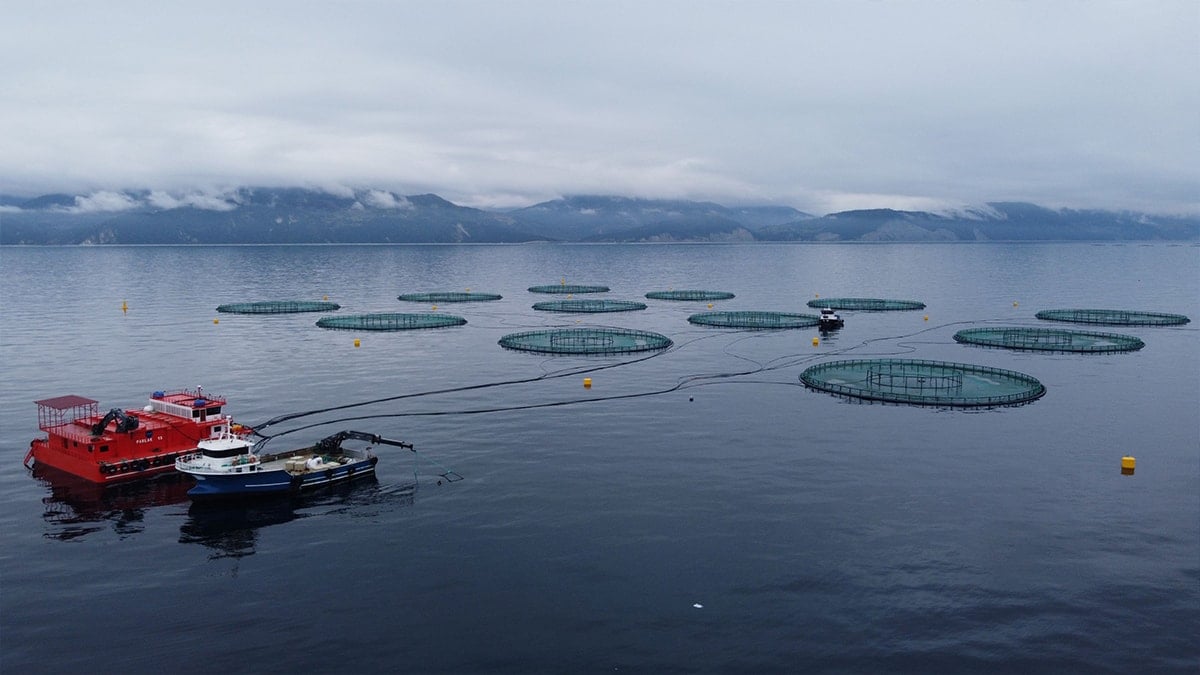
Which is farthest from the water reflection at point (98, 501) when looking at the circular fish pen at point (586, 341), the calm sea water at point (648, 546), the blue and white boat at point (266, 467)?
the circular fish pen at point (586, 341)

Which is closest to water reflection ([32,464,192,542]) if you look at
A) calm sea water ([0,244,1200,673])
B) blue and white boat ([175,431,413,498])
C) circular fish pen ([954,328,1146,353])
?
calm sea water ([0,244,1200,673])

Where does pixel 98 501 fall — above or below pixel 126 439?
below

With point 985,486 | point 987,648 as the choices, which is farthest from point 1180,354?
point 987,648

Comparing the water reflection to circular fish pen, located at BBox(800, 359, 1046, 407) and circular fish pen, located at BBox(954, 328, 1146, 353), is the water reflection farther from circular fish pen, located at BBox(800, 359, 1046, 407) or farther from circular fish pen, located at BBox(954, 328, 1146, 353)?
circular fish pen, located at BBox(954, 328, 1146, 353)

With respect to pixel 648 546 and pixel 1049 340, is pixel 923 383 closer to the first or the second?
pixel 1049 340

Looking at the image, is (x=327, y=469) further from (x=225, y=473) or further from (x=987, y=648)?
(x=987, y=648)

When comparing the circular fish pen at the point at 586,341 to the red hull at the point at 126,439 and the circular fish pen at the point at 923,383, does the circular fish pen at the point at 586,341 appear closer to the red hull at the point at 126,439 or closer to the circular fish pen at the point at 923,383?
the circular fish pen at the point at 923,383

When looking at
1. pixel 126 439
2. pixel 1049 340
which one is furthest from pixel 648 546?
pixel 1049 340
